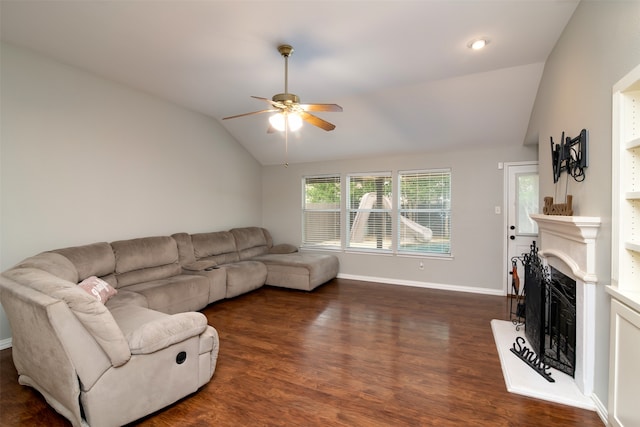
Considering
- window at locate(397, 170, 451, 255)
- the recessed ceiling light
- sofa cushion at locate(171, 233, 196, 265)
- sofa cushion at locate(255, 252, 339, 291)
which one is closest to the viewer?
the recessed ceiling light

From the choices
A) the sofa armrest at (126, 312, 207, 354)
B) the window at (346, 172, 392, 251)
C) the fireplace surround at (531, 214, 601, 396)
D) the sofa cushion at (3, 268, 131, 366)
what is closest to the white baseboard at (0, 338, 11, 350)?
the sofa cushion at (3, 268, 131, 366)

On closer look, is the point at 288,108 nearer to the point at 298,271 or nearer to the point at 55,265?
the point at 55,265

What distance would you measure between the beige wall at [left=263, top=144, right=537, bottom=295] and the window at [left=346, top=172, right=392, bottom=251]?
20 centimetres

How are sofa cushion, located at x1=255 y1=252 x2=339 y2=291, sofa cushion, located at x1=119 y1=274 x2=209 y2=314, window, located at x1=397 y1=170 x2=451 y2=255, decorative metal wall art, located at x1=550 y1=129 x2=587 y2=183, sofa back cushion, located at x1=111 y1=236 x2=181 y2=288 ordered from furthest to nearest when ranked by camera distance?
window, located at x1=397 y1=170 x2=451 y2=255
sofa cushion, located at x1=255 y1=252 x2=339 y2=291
sofa back cushion, located at x1=111 y1=236 x2=181 y2=288
sofa cushion, located at x1=119 y1=274 x2=209 y2=314
decorative metal wall art, located at x1=550 y1=129 x2=587 y2=183

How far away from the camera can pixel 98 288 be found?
2.96 m

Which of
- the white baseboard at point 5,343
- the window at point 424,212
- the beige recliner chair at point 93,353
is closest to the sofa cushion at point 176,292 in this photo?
the white baseboard at point 5,343

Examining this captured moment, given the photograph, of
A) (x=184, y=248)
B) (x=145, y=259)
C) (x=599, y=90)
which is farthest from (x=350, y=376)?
(x=184, y=248)

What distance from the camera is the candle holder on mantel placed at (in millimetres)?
2428

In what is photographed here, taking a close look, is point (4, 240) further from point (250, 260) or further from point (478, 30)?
point (478, 30)

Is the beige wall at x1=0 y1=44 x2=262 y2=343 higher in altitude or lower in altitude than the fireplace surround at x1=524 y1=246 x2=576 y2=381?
higher

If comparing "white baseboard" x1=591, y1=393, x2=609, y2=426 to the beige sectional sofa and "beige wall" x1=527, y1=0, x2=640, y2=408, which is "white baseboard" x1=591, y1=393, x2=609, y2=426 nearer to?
"beige wall" x1=527, y1=0, x2=640, y2=408

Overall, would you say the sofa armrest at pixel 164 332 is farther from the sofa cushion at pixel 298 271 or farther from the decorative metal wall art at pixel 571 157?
the decorative metal wall art at pixel 571 157

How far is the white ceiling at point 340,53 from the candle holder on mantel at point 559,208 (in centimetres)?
147

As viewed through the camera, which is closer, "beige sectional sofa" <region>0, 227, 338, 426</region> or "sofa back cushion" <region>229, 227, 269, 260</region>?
"beige sectional sofa" <region>0, 227, 338, 426</region>
